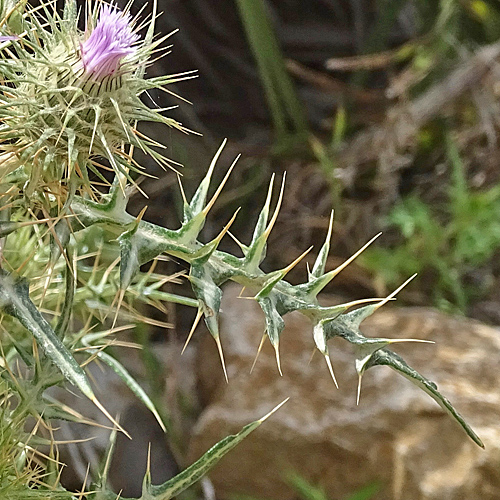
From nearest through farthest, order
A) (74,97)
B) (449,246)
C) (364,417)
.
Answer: (74,97) → (364,417) → (449,246)

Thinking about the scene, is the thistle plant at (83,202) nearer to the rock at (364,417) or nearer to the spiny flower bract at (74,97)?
the spiny flower bract at (74,97)

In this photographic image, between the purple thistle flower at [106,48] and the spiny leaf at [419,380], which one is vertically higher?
the purple thistle flower at [106,48]

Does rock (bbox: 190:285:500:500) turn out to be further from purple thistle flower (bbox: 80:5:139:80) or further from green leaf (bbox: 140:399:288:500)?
purple thistle flower (bbox: 80:5:139:80)

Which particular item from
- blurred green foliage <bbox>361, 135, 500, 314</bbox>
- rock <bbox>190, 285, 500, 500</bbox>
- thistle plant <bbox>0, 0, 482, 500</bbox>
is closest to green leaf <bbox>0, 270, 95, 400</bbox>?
thistle plant <bbox>0, 0, 482, 500</bbox>

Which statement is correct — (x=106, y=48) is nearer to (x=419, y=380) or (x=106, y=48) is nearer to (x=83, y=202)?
(x=83, y=202)

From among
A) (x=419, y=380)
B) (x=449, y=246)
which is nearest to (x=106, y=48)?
(x=419, y=380)

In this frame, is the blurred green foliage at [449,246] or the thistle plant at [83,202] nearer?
the thistle plant at [83,202]

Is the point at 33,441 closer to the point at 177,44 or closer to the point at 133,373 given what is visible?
the point at 133,373

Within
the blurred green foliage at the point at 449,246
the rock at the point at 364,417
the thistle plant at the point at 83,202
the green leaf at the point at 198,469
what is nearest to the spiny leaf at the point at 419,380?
the thistle plant at the point at 83,202
